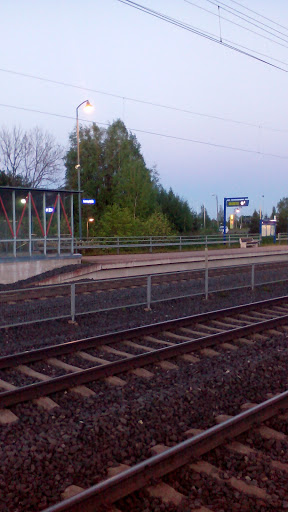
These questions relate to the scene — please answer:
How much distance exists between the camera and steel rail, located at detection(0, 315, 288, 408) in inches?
265

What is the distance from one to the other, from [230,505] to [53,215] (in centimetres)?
1934

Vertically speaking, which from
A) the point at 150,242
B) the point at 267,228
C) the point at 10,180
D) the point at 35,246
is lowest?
the point at 150,242

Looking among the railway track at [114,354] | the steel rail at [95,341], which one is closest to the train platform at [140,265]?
the steel rail at [95,341]

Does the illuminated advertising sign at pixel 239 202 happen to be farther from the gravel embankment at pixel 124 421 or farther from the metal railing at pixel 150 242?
the gravel embankment at pixel 124 421

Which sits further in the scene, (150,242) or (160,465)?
(150,242)

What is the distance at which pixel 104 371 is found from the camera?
7742mm

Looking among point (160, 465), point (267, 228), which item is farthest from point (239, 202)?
point (160, 465)

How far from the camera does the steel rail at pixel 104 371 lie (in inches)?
265

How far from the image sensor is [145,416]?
6.30 metres

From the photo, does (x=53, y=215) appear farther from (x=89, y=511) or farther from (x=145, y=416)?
(x=89, y=511)

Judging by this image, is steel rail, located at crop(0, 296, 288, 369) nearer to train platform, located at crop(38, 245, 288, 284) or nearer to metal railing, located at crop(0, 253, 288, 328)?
metal railing, located at crop(0, 253, 288, 328)

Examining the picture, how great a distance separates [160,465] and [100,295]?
1100 cm

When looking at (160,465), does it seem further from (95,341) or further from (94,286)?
(94,286)

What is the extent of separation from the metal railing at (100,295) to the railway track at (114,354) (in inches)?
70.9
